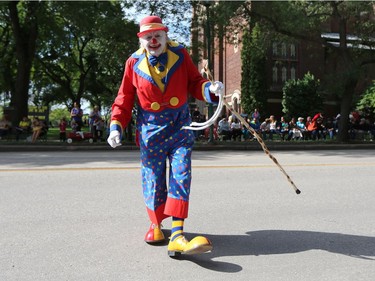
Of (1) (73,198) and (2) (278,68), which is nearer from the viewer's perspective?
(1) (73,198)

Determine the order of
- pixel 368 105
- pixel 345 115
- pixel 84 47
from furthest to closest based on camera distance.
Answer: pixel 84 47
pixel 368 105
pixel 345 115

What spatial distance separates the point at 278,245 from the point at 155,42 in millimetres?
2061

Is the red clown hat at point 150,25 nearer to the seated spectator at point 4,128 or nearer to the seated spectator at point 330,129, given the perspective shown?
the seated spectator at point 4,128

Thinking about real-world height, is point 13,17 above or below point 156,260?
above

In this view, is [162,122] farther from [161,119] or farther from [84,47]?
[84,47]

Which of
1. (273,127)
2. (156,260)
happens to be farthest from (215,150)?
(156,260)

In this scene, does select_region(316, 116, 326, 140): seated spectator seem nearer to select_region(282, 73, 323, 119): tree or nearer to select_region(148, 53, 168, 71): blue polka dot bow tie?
select_region(282, 73, 323, 119): tree

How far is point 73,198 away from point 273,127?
708 inches

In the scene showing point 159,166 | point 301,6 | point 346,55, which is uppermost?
point 301,6

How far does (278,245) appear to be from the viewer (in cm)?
401

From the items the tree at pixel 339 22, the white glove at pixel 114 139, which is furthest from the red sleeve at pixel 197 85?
the tree at pixel 339 22

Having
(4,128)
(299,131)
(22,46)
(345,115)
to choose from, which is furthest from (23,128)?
(345,115)

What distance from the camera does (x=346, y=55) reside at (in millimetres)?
20609

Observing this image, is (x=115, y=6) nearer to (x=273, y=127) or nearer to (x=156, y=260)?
(x=273, y=127)
